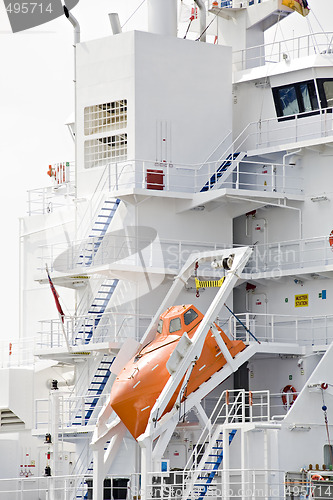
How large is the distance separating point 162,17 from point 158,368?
10952 millimetres

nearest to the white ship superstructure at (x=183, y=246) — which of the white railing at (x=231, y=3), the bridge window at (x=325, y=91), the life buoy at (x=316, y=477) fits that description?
the bridge window at (x=325, y=91)

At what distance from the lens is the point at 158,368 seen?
109 ft

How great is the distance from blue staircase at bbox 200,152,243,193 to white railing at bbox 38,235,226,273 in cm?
154

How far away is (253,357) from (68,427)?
16.9 feet

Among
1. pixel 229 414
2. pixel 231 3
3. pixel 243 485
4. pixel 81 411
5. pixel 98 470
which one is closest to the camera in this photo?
pixel 243 485

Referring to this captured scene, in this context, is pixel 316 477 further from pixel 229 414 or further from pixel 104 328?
pixel 104 328

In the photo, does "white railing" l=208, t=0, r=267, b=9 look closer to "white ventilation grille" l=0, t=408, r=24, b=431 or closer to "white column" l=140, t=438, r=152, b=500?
"white ventilation grille" l=0, t=408, r=24, b=431

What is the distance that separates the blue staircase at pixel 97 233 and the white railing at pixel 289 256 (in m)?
3.85

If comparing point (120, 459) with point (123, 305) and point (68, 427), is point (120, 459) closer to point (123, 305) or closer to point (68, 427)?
point (68, 427)

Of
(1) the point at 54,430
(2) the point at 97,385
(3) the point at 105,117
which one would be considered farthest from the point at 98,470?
(3) the point at 105,117

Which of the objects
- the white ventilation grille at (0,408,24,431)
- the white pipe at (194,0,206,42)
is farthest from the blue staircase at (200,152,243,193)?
the white ventilation grille at (0,408,24,431)

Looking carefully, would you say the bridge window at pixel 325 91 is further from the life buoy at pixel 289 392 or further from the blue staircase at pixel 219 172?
the life buoy at pixel 289 392

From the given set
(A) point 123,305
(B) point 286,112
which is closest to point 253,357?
(A) point 123,305

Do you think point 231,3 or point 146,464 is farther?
point 231,3
